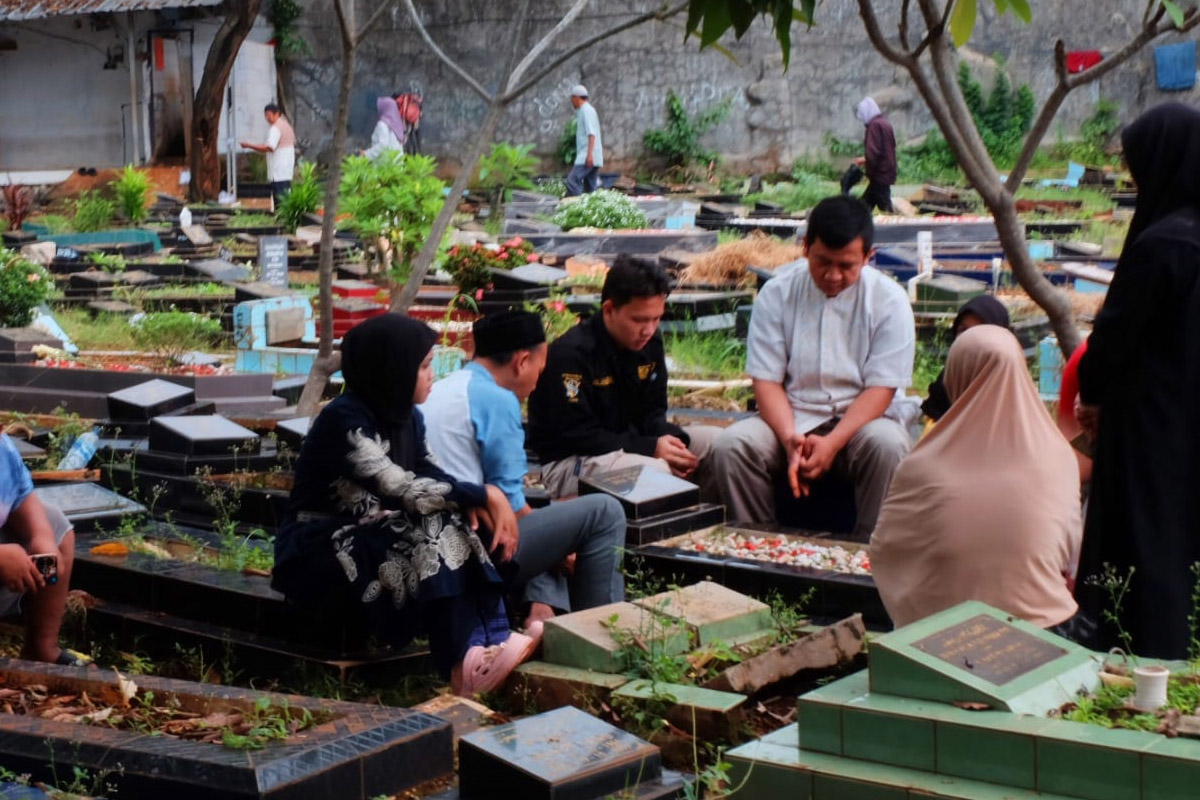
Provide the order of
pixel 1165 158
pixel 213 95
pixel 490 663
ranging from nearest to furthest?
1. pixel 490 663
2. pixel 1165 158
3. pixel 213 95

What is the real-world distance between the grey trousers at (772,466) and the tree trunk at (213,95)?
19510 millimetres

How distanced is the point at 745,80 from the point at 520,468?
23302 mm

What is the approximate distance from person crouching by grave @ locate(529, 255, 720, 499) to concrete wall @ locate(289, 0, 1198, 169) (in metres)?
21.4

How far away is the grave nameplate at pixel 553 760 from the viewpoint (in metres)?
3.10

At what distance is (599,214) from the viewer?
18.4 metres

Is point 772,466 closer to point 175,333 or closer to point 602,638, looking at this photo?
point 602,638

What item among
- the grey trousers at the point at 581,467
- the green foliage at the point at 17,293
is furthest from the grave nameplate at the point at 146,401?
the green foliage at the point at 17,293

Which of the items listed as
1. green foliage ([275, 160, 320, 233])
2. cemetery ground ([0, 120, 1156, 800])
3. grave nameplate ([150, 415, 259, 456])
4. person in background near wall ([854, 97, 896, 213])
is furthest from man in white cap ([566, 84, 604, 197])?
grave nameplate ([150, 415, 259, 456])

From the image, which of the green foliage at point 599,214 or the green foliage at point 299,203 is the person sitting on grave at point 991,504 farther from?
the green foliage at point 299,203

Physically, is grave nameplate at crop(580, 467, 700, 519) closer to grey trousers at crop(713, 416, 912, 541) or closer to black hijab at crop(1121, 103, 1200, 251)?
grey trousers at crop(713, 416, 912, 541)

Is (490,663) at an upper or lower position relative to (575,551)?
lower

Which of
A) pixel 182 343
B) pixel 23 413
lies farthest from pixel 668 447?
pixel 182 343

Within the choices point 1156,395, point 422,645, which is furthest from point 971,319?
point 422,645

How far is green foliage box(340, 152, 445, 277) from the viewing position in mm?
12477
